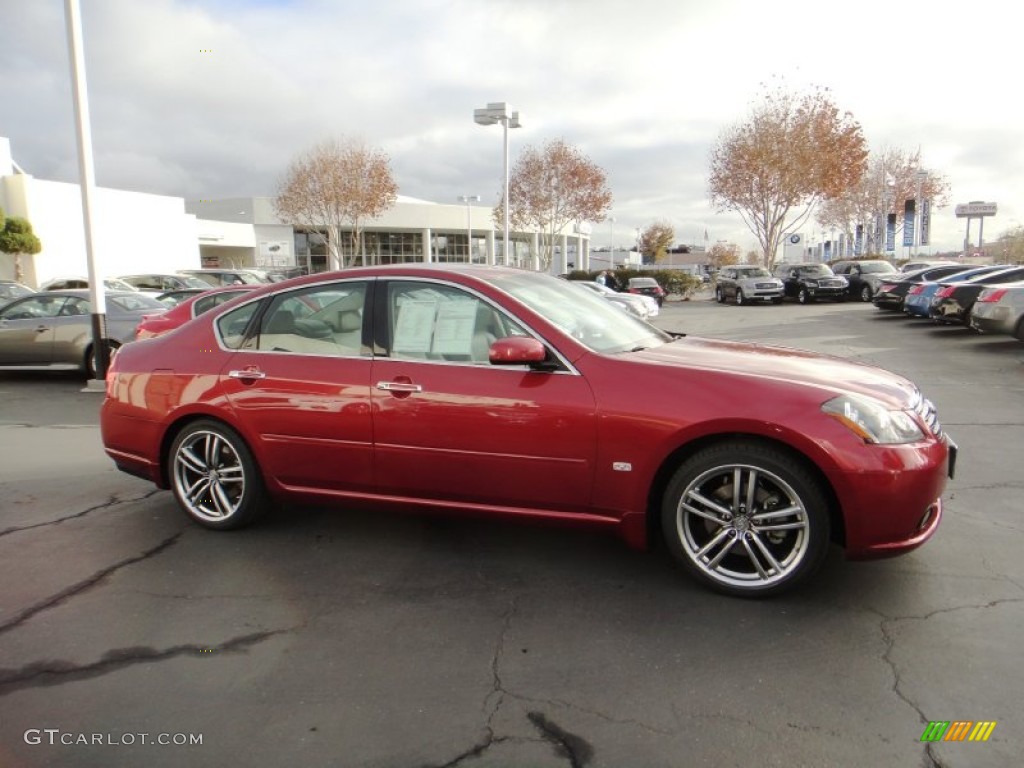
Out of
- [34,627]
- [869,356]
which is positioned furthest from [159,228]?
[34,627]

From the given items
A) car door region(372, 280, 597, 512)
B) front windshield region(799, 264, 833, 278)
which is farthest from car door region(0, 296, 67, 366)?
front windshield region(799, 264, 833, 278)

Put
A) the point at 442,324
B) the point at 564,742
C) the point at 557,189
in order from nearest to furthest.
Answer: the point at 564,742 → the point at 442,324 → the point at 557,189

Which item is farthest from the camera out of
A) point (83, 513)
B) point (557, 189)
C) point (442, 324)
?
point (557, 189)

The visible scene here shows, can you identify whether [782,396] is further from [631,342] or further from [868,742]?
[868,742]

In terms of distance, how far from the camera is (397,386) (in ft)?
12.0

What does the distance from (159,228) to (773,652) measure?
4460 cm

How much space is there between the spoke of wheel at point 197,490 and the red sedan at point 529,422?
0.01 meters

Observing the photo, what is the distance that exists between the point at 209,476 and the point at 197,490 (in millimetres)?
137

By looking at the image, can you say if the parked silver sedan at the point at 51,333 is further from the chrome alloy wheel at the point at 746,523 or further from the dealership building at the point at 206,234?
the chrome alloy wheel at the point at 746,523

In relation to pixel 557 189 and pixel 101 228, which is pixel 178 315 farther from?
pixel 557 189

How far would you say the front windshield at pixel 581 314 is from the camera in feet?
12.2

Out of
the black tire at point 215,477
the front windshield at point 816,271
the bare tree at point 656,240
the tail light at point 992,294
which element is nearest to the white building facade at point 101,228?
the black tire at point 215,477

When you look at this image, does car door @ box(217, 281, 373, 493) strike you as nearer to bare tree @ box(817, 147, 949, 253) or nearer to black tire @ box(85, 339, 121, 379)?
black tire @ box(85, 339, 121, 379)

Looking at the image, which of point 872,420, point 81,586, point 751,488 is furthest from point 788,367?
point 81,586
